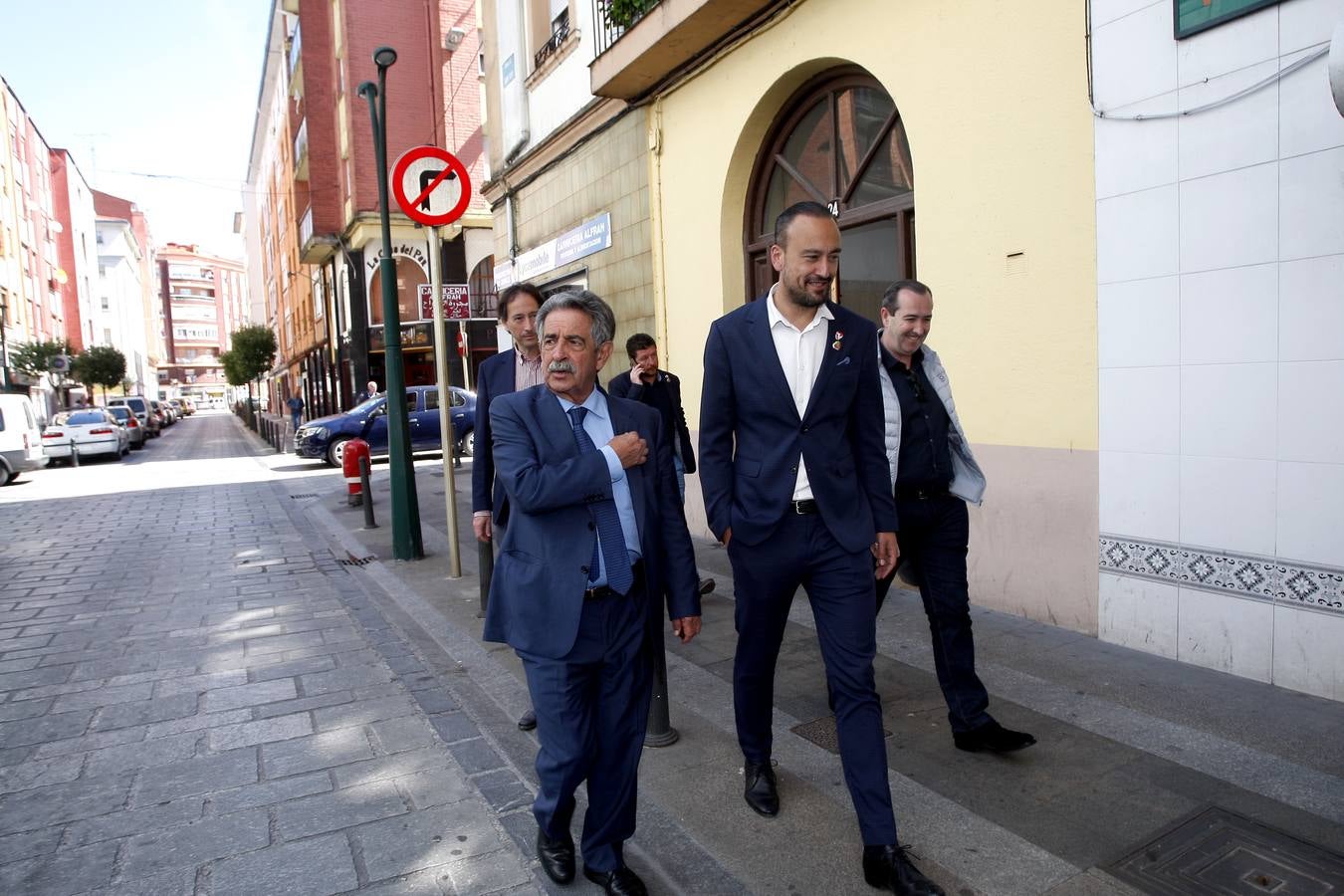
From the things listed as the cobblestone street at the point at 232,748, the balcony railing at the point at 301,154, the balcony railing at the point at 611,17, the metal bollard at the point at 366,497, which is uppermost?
the balcony railing at the point at 301,154

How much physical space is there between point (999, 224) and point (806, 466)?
10.7 feet

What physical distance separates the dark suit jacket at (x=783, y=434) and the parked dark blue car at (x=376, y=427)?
1766 centimetres

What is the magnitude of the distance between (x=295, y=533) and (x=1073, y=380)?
8.87 meters

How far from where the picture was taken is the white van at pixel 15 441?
1880cm

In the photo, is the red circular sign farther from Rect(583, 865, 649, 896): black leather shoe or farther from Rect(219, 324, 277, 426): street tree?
Rect(219, 324, 277, 426): street tree

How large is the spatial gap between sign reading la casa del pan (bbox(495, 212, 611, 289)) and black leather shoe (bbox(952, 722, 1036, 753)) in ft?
26.0

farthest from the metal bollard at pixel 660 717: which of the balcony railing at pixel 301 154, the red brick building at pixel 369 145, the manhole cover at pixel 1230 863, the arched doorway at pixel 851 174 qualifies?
the balcony railing at pixel 301 154

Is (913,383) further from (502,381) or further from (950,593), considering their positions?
(502,381)

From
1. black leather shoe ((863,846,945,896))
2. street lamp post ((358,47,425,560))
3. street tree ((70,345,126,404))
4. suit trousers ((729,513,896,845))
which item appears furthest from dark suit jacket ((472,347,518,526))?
street tree ((70,345,126,404))

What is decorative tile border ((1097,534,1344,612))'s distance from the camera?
3975 millimetres

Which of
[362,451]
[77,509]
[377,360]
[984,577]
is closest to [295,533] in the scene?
[362,451]

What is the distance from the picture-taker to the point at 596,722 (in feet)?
9.10

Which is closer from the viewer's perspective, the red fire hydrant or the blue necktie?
the blue necktie

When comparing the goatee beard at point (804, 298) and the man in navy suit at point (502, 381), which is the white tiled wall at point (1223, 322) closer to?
the goatee beard at point (804, 298)
